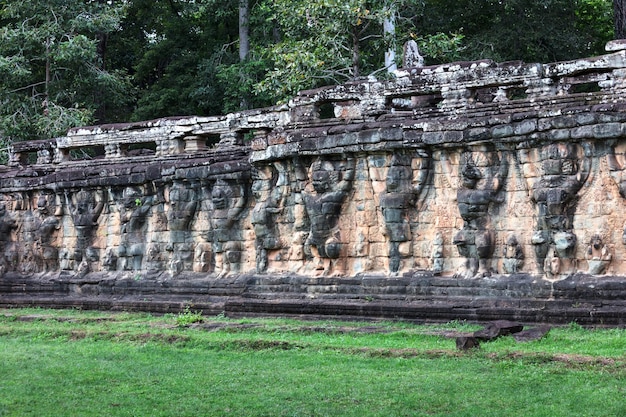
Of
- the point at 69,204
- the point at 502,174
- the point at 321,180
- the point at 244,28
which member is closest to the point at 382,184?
the point at 321,180

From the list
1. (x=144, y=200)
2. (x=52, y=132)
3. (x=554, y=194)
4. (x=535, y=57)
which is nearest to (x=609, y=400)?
(x=554, y=194)

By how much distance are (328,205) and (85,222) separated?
8.02 meters

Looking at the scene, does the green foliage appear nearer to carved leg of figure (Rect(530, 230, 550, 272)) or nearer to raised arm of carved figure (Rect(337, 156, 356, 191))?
raised arm of carved figure (Rect(337, 156, 356, 191))

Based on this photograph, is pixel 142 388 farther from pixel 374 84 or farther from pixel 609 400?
pixel 374 84

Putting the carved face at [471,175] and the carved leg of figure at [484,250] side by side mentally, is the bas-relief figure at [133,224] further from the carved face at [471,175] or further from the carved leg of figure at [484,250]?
the carved leg of figure at [484,250]

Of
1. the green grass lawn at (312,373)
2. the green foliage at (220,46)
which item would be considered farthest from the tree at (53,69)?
the green grass lawn at (312,373)

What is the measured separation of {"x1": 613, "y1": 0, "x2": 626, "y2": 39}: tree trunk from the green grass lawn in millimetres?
12390

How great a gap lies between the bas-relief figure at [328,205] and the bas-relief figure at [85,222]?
7204 mm

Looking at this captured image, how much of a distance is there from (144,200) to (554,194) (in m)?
10.6

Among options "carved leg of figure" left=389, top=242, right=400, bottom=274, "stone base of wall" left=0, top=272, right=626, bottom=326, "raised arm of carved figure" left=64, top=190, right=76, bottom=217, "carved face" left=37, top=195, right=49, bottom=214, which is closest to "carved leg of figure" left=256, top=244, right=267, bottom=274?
"stone base of wall" left=0, top=272, right=626, bottom=326

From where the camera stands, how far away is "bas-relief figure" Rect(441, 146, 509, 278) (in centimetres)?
1881

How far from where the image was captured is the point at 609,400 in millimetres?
11602

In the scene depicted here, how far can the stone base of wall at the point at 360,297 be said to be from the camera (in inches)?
678

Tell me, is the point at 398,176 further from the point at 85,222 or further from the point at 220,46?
the point at 220,46
